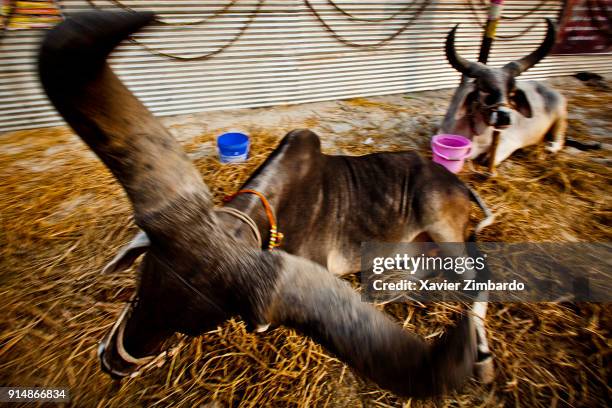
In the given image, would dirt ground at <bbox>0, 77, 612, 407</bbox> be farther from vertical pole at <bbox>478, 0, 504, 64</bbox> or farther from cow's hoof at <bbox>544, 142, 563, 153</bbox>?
vertical pole at <bbox>478, 0, 504, 64</bbox>

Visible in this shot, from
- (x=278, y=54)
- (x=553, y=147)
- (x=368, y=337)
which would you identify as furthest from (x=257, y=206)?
(x=553, y=147)

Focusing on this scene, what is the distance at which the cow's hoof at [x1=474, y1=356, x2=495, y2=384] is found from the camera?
1962mm

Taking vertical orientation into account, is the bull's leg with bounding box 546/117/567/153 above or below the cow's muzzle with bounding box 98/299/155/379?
below

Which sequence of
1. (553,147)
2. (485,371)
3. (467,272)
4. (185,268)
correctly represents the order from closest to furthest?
(185,268)
(485,371)
(467,272)
(553,147)

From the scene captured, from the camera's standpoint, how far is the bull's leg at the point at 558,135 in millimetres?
4327

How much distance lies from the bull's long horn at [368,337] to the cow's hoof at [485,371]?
1.24 meters

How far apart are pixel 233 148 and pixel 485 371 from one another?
2852mm

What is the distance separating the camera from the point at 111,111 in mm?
855

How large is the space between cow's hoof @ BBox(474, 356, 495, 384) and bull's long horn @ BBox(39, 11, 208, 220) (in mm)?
1833

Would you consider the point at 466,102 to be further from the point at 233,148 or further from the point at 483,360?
the point at 483,360

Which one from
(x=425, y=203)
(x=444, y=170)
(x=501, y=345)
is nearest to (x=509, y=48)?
(x=444, y=170)

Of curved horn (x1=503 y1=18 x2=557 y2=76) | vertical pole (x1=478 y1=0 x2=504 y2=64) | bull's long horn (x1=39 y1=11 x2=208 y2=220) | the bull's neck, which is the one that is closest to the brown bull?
bull's long horn (x1=39 y1=11 x2=208 y2=220)

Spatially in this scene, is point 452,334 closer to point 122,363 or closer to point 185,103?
point 122,363

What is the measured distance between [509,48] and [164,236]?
705 centimetres
